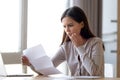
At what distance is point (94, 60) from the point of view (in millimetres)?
1929

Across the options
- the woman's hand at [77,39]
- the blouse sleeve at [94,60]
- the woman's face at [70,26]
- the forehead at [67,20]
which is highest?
the forehead at [67,20]

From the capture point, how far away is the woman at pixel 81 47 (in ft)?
6.31

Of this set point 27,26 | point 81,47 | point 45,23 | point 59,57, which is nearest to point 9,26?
point 27,26

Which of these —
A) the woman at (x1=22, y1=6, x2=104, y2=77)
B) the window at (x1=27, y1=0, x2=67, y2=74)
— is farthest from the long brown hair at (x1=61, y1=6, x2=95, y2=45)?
the window at (x1=27, y1=0, x2=67, y2=74)

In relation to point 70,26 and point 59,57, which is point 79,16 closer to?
point 70,26

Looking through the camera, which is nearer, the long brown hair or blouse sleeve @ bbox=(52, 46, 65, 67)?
the long brown hair

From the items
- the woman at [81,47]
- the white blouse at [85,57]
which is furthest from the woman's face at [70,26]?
the white blouse at [85,57]

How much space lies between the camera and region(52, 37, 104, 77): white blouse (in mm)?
1914

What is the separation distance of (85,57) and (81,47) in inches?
3.3

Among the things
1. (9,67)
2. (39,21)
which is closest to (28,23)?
(39,21)

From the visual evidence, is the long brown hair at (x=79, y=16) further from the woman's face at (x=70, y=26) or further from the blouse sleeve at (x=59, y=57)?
the blouse sleeve at (x=59, y=57)

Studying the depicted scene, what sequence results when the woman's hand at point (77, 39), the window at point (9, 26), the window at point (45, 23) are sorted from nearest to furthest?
1. the woman's hand at point (77, 39)
2. the window at point (9, 26)
3. the window at point (45, 23)

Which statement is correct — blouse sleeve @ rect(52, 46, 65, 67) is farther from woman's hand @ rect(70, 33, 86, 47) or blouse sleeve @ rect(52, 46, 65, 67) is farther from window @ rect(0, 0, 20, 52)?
window @ rect(0, 0, 20, 52)

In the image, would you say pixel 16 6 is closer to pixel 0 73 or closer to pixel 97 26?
pixel 97 26
